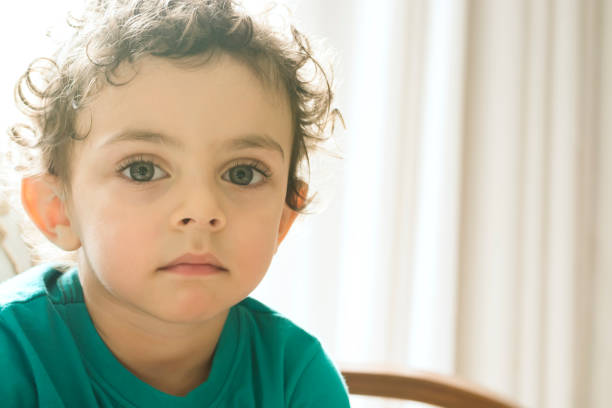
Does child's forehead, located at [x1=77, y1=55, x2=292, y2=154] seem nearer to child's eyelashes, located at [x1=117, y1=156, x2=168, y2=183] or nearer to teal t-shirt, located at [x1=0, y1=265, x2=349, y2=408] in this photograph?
child's eyelashes, located at [x1=117, y1=156, x2=168, y2=183]

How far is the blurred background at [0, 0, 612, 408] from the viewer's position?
59.7 inches

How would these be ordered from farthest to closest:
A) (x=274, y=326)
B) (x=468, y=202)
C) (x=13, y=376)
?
1. (x=468, y=202)
2. (x=274, y=326)
3. (x=13, y=376)

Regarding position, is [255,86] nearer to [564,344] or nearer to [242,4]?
[242,4]

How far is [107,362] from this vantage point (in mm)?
748

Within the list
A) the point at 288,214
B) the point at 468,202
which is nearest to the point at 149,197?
the point at 288,214

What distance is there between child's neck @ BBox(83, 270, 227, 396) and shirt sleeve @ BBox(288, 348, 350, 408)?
125 mm

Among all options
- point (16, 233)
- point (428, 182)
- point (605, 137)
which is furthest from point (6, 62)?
point (605, 137)

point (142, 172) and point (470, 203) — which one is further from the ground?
point (470, 203)

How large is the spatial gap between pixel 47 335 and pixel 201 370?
0.22 m

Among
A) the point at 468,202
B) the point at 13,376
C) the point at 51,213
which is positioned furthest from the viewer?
the point at 468,202

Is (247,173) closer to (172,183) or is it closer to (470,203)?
(172,183)

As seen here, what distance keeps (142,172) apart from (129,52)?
13 centimetres

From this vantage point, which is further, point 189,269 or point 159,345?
point 159,345

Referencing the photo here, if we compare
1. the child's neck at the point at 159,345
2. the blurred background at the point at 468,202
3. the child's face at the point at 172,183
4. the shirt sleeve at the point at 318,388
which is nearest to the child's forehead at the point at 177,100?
the child's face at the point at 172,183
